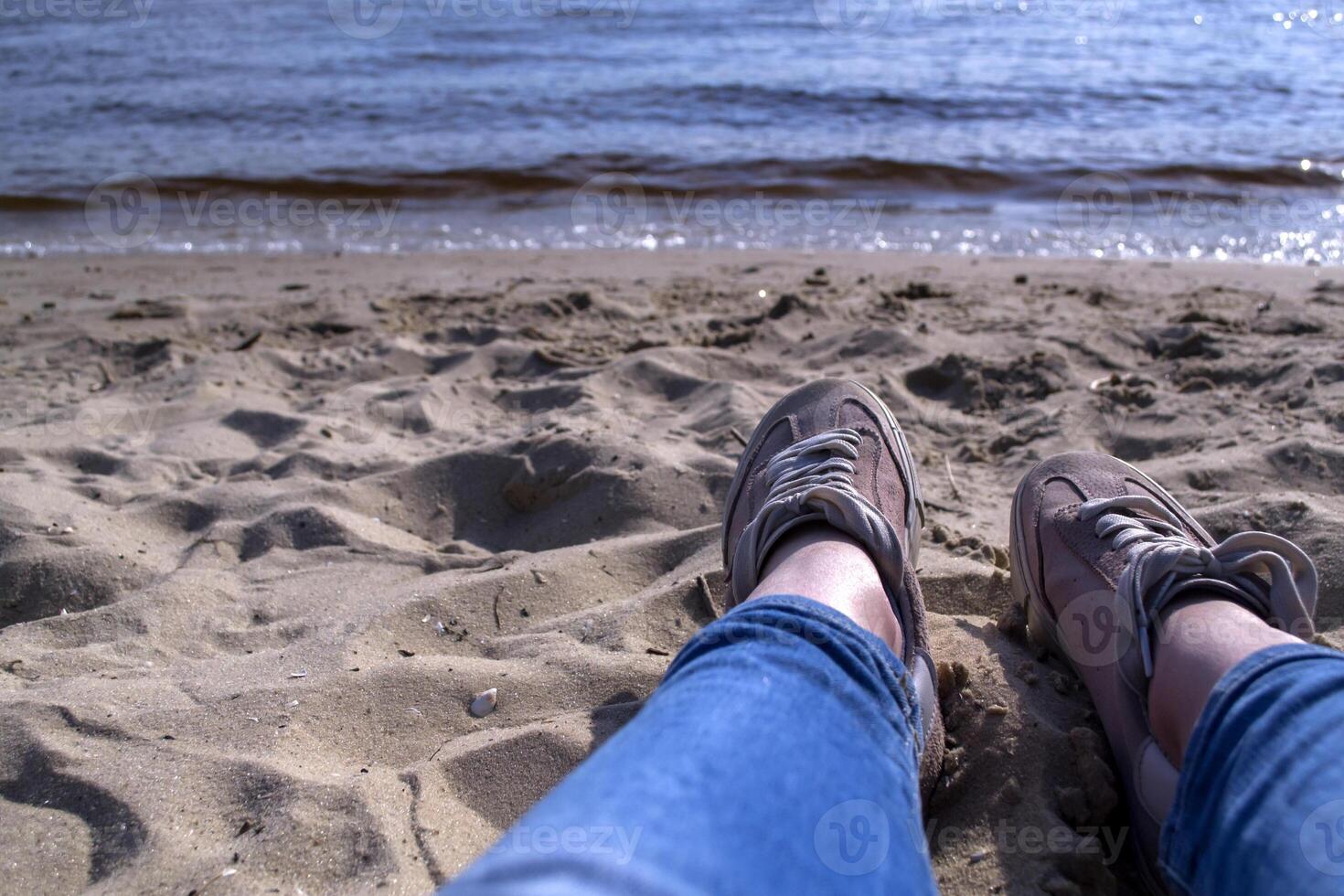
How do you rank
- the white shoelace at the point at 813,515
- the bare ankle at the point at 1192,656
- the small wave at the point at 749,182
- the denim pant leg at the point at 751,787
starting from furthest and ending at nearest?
the small wave at the point at 749,182
the white shoelace at the point at 813,515
the bare ankle at the point at 1192,656
the denim pant leg at the point at 751,787

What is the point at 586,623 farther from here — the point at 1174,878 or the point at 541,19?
the point at 541,19

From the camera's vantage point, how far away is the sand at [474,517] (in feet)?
4.24

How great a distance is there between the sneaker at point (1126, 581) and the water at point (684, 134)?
3.41 meters

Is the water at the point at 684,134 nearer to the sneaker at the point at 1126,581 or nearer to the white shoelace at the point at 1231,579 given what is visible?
the sneaker at the point at 1126,581

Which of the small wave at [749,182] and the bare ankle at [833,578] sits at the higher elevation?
the bare ankle at [833,578]

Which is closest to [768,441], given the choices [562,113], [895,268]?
[895,268]

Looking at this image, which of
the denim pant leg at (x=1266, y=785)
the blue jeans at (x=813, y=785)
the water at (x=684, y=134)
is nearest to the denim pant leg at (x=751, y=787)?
the blue jeans at (x=813, y=785)

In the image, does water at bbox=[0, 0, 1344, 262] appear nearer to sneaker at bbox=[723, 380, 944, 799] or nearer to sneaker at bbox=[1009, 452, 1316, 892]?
sneaker at bbox=[723, 380, 944, 799]

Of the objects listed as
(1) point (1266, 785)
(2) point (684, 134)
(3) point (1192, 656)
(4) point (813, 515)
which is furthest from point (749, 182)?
(1) point (1266, 785)

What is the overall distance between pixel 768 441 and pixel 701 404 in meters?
0.70

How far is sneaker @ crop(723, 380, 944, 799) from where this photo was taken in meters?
1.38

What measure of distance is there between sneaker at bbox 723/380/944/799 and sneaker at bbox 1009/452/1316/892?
0.79 feet

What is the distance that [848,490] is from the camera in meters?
1.61

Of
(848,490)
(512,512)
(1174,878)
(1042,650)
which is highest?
(848,490)
